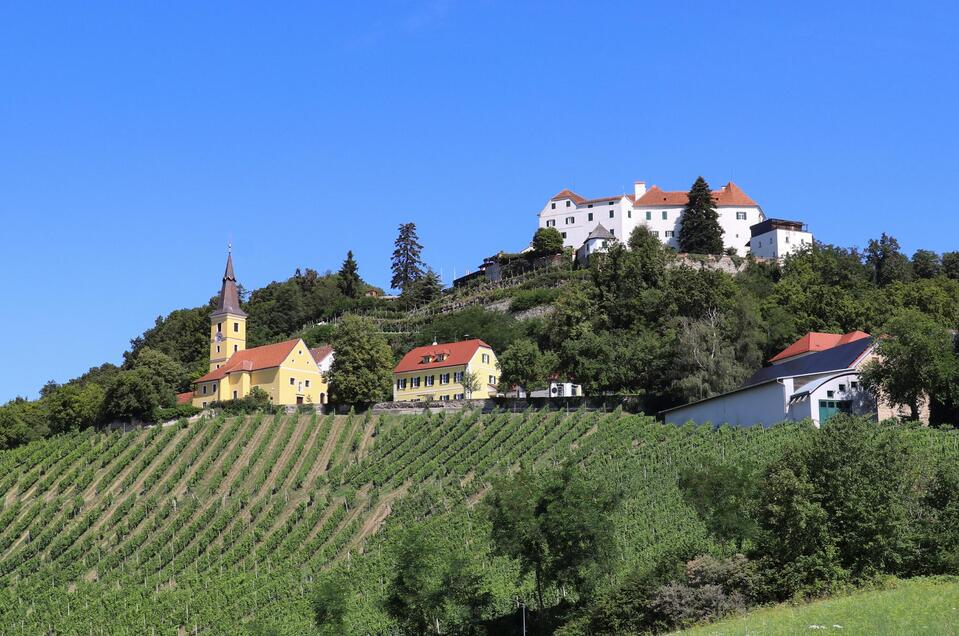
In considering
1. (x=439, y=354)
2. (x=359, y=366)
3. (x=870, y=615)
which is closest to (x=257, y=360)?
(x=359, y=366)

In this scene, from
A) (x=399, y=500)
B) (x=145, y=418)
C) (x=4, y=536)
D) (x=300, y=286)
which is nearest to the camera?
(x=399, y=500)

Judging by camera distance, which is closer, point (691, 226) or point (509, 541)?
point (509, 541)

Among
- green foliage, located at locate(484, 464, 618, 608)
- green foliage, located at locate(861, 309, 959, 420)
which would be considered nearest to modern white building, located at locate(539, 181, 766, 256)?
green foliage, located at locate(861, 309, 959, 420)

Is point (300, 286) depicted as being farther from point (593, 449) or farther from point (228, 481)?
point (593, 449)

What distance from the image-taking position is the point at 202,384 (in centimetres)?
8888

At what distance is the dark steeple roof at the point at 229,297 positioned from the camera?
98.6 meters

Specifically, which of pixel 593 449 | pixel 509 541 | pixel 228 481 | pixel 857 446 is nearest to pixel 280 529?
pixel 228 481

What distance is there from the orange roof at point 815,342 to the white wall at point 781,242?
27.9 meters

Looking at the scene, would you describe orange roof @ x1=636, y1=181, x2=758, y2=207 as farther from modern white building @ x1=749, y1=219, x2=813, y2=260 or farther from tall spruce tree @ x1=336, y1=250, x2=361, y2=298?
tall spruce tree @ x1=336, y1=250, x2=361, y2=298

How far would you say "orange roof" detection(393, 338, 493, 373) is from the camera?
281 feet

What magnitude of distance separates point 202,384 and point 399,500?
35.1 m

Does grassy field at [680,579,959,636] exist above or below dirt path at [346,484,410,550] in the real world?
below

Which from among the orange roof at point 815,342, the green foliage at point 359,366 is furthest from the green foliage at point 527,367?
the orange roof at point 815,342

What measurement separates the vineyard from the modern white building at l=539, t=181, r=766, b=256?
43.8 m
